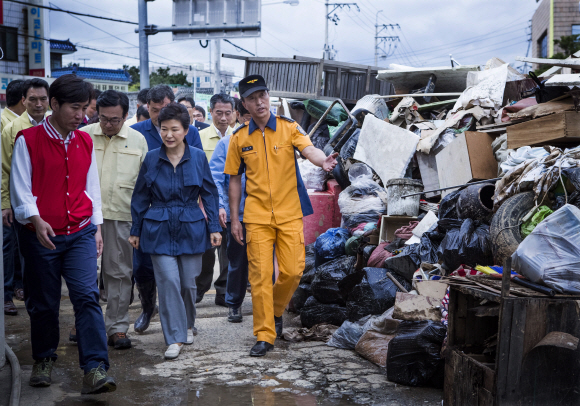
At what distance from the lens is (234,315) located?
5484 millimetres

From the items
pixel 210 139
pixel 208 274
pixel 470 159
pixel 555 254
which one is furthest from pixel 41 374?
pixel 470 159

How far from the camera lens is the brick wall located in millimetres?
19734

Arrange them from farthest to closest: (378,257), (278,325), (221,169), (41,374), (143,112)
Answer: (143,112) < (221,169) < (378,257) < (278,325) < (41,374)

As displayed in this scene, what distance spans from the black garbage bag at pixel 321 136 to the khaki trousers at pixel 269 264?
→ 4380 mm

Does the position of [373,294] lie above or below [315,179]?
below

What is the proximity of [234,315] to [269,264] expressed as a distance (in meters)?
1.17

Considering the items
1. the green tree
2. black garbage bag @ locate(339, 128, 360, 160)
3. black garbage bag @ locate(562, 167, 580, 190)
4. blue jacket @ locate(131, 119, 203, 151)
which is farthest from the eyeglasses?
the green tree

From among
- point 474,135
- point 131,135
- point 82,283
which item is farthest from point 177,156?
point 474,135

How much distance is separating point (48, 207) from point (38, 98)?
2.60 m

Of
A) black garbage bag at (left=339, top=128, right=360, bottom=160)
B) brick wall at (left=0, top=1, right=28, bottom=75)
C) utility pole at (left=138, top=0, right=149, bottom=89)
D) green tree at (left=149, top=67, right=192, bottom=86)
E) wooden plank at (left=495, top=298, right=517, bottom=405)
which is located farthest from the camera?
green tree at (left=149, top=67, right=192, bottom=86)

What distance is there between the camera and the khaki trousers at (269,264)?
4.47m

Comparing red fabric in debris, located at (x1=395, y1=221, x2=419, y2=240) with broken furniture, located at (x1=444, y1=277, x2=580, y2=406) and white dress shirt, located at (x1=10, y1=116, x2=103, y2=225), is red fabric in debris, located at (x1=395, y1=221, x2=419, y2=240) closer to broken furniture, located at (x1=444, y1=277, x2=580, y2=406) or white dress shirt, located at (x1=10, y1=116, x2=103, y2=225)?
broken furniture, located at (x1=444, y1=277, x2=580, y2=406)

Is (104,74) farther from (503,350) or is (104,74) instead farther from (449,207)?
(503,350)

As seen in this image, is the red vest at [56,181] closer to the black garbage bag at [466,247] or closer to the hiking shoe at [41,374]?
the hiking shoe at [41,374]
